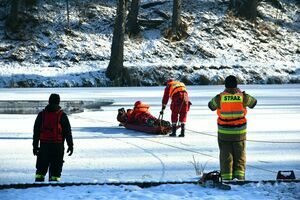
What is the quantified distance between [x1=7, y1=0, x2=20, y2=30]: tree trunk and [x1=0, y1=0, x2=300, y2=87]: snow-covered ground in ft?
2.50

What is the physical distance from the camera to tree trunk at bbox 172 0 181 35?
110ft

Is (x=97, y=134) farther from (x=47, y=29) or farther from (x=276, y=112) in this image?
(x=47, y=29)

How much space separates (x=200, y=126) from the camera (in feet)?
42.9

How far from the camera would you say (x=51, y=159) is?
22.5 feet

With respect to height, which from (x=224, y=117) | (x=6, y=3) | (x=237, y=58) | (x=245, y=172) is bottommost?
(x=245, y=172)

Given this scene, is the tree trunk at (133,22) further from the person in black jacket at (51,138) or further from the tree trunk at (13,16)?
the person in black jacket at (51,138)

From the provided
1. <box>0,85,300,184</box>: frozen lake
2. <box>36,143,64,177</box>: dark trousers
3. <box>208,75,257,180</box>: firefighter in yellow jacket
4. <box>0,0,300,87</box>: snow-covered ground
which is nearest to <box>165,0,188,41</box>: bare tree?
<box>0,0,300,87</box>: snow-covered ground

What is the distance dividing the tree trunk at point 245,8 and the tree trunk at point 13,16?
15.5 meters

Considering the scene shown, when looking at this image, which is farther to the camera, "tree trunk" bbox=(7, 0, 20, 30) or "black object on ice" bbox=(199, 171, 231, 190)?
"tree trunk" bbox=(7, 0, 20, 30)

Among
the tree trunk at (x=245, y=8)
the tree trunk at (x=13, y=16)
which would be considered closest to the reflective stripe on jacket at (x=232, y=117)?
the tree trunk at (x=13, y=16)

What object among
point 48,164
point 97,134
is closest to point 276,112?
point 97,134

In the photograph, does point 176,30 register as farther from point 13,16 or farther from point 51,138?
point 51,138

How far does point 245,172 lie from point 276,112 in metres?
8.40

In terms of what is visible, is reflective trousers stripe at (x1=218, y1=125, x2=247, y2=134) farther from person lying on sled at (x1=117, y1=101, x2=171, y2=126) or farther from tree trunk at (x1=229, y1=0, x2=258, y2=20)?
tree trunk at (x1=229, y1=0, x2=258, y2=20)
